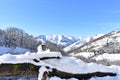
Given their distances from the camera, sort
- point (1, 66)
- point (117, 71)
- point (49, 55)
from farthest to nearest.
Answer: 1. point (117, 71)
2. point (49, 55)
3. point (1, 66)

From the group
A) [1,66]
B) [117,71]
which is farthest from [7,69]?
[117,71]

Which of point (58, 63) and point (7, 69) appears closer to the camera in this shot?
point (7, 69)

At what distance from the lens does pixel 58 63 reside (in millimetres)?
9773

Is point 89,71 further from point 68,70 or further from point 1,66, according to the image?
point 1,66

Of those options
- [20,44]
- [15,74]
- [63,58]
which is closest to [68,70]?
[63,58]

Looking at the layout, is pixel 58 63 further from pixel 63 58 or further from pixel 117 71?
pixel 117 71

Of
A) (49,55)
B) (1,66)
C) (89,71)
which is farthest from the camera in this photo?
(89,71)

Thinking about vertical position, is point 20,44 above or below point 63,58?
above

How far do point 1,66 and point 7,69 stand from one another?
0.24m

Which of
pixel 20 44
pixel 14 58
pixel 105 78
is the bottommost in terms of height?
pixel 105 78

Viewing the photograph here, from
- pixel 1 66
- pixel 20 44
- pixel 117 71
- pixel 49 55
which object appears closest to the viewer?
pixel 1 66

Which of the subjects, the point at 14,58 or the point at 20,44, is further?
the point at 20,44

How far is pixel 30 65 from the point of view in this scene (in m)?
9.27

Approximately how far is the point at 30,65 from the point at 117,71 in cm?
392
